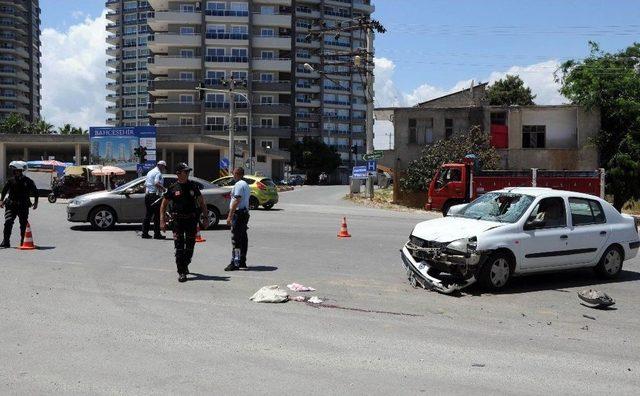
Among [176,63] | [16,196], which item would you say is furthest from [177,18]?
[16,196]

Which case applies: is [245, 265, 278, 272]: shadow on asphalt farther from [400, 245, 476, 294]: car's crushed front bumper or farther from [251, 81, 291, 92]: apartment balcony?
[251, 81, 291, 92]: apartment balcony

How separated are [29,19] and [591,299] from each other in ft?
458

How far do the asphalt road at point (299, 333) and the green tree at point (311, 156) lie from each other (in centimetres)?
8393

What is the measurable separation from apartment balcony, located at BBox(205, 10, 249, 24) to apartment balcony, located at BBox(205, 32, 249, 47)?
5.75 ft

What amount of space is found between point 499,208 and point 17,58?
12788cm

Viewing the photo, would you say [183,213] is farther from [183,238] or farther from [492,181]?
[492,181]

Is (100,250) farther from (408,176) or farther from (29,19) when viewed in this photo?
(29,19)

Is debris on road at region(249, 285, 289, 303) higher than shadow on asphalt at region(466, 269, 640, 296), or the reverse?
debris on road at region(249, 285, 289, 303)

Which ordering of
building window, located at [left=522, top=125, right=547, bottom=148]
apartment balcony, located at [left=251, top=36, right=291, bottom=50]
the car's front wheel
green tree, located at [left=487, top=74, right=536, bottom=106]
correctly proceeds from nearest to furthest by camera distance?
the car's front wheel → building window, located at [left=522, top=125, right=547, bottom=148] → green tree, located at [left=487, top=74, right=536, bottom=106] → apartment balcony, located at [left=251, top=36, right=291, bottom=50]

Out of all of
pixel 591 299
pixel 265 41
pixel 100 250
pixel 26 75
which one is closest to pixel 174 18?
pixel 265 41

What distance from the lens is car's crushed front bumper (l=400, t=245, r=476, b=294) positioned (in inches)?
357

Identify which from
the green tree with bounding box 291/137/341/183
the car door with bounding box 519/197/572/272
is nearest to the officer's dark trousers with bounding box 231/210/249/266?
the car door with bounding box 519/197/572/272

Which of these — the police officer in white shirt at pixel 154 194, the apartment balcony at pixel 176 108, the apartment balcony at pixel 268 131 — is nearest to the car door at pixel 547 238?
the police officer in white shirt at pixel 154 194

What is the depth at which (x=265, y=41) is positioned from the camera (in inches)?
3410
